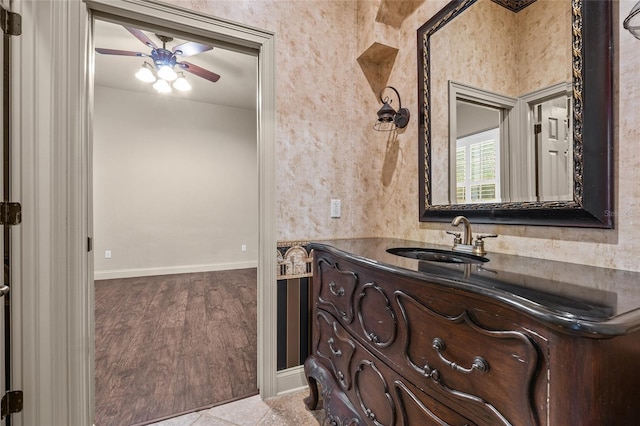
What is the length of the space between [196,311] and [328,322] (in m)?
2.29

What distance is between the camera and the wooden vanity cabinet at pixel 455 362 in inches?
19.5

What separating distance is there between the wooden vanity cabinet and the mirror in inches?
24.3

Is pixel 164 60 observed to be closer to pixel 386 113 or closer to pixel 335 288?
pixel 386 113

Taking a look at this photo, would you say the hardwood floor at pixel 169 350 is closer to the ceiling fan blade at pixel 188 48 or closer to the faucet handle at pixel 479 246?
the faucet handle at pixel 479 246

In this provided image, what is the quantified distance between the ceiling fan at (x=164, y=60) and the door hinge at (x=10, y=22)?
1523 mm

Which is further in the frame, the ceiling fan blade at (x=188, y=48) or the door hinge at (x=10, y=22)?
the ceiling fan blade at (x=188, y=48)

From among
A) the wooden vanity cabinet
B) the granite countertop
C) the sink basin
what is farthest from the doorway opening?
the granite countertop

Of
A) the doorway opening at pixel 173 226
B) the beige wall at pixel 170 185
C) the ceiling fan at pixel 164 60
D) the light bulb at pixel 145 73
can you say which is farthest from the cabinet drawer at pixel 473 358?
the beige wall at pixel 170 185

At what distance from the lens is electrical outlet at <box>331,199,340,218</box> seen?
74.1 inches

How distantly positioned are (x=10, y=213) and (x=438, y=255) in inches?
75.5

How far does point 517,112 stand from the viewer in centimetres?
115

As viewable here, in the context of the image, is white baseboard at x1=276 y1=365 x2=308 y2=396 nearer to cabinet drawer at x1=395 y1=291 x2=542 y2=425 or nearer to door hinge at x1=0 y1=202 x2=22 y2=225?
cabinet drawer at x1=395 y1=291 x2=542 y2=425

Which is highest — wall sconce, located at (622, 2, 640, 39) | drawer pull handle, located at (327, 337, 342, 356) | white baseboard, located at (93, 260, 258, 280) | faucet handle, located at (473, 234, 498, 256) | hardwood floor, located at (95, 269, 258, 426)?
wall sconce, located at (622, 2, 640, 39)

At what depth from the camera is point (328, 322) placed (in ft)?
4.60
